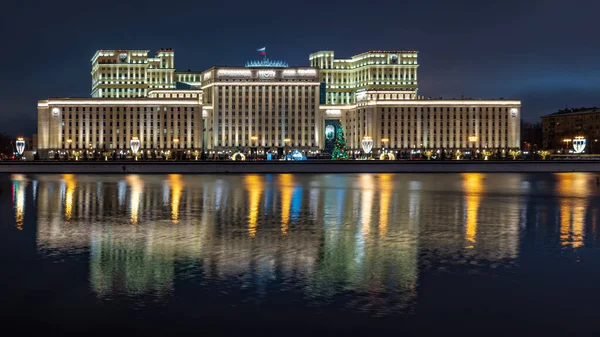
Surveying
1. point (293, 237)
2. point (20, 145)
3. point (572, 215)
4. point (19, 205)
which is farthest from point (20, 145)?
point (293, 237)

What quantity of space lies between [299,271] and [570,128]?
540 feet

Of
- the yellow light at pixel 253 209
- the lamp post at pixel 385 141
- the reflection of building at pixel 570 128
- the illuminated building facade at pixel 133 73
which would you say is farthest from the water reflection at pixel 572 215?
the illuminated building facade at pixel 133 73

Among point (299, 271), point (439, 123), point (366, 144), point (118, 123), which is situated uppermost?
point (439, 123)

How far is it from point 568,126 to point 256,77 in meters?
78.8

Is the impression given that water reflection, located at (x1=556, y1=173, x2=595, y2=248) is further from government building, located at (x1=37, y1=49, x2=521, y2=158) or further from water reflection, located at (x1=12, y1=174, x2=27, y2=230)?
government building, located at (x1=37, y1=49, x2=521, y2=158)

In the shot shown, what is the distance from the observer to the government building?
136m

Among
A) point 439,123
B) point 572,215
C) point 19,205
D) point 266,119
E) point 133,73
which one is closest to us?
point 572,215

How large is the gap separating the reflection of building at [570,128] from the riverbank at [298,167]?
258ft

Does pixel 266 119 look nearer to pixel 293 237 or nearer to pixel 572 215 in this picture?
pixel 572 215

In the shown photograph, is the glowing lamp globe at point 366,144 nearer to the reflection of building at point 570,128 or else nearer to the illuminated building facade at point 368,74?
the illuminated building facade at point 368,74

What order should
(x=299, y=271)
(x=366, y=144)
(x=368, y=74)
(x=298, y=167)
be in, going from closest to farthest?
(x=299, y=271) < (x=298, y=167) < (x=366, y=144) < (x=368, y=74)

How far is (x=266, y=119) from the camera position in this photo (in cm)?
14150

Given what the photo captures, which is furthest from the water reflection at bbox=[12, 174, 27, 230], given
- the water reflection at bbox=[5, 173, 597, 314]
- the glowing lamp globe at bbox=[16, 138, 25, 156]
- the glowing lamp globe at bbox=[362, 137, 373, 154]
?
the glowing lamp globe at bbox=[362, 137, 373, 154]

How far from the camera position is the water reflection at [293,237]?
1361cm
